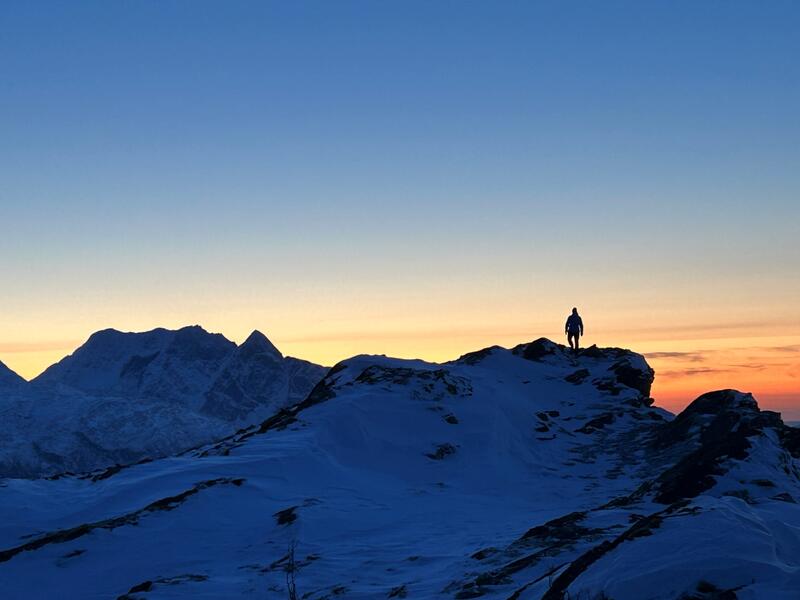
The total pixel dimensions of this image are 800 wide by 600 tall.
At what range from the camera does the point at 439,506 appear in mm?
26625

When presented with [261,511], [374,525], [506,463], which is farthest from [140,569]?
[506,463]

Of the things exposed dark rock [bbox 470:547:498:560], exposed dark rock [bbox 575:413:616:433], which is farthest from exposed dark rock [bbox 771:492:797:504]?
exposed dark rock [bbox 575:413:616:433]

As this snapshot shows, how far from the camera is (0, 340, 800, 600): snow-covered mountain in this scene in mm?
12664

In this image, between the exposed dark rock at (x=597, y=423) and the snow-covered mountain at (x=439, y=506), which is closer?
the snow-covered mountain at (x=439, y=506)

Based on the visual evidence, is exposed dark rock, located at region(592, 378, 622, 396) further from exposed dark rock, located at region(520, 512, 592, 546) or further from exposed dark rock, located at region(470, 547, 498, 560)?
exposed dark rock, located at region(470, 547, 498, 560)

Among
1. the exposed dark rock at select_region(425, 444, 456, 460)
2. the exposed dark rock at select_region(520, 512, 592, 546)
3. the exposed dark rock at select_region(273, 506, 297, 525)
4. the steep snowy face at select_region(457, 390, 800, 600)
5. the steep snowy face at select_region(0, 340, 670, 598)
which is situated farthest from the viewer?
the exposed dark rock at select_region(425, 444, 456, 460)

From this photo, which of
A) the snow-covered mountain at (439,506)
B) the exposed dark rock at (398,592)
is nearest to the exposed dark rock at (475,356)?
the snow-covered mountain at (439,506)

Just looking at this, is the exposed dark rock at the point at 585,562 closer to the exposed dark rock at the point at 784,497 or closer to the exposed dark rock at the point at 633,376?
the exposed dark rock at the point at 784,497

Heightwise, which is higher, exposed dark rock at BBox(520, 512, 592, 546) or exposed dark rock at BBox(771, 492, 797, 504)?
exposed dark rock at BBox(771, 492, 797, 504)

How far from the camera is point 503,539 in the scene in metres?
20.4

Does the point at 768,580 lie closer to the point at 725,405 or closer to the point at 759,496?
the point at 759,496

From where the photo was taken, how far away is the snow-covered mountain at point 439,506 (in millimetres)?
12664

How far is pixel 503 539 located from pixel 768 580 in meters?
10.0

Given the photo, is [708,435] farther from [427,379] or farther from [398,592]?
[398,592]
